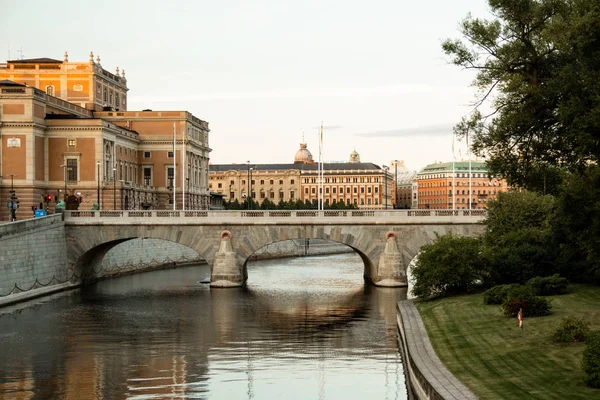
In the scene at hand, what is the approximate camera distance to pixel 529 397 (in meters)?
27.8

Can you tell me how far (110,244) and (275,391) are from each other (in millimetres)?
49306

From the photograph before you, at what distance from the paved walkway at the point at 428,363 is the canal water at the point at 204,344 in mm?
1481

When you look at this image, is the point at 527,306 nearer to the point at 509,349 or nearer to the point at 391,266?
the point at 509,349

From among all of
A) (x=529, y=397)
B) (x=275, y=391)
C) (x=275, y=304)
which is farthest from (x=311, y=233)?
(x=529, y=397)

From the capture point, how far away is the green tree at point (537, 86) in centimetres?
3522

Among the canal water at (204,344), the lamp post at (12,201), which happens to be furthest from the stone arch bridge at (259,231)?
the lamp post at (12,201)

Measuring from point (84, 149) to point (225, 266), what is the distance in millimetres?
33801

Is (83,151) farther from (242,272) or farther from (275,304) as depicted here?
(275,304)

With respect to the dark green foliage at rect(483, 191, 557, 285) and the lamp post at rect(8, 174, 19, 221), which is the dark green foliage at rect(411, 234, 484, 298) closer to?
the dark green foliage at rect(483, 191, 557, 285)

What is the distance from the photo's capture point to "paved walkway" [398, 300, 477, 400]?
28.7 meters

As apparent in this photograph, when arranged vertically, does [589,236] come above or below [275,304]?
above

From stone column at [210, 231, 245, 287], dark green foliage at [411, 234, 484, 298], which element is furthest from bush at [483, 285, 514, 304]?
stone column at [210, 231, 245, 287]

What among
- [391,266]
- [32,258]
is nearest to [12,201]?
[32,258]

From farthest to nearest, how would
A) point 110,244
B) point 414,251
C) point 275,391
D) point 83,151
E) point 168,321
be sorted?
point 83,151
point 110,244
point 414,251
point 168,321
point 275,391
